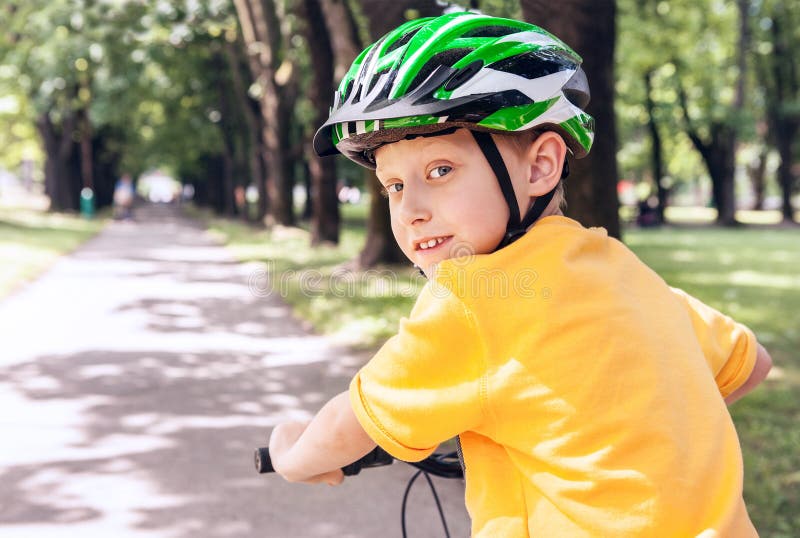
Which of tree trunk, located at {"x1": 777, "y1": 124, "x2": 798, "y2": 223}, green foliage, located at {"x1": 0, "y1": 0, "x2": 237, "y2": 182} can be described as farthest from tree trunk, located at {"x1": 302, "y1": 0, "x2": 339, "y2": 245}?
tree trunk, located at {"x1": 777, "y1": 124, "x2": 798, "y2": 223}

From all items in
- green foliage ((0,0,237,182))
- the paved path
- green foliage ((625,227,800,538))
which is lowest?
green foliage ((625,227,800,538))

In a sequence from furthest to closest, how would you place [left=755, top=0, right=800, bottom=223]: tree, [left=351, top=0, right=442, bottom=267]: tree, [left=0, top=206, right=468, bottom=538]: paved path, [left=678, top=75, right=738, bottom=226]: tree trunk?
[left=755, top=0, right=800, bottom=223]: tree
[left=678, top=75, right=738, bottom=226]: tree trunk
[left=351, top=0, right=442, bottom=267]: tree
[left=0, top=206, right=468, bottom=538]: paved path

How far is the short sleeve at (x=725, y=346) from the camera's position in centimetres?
190

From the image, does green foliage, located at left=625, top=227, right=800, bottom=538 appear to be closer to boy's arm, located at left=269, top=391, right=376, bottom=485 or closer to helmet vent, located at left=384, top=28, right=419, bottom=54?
boy's arm, located at left=269, top=391, right=376, bottom=485

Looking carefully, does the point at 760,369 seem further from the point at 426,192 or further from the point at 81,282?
the point at 81,282

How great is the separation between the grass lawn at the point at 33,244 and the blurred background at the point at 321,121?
0.11 meters

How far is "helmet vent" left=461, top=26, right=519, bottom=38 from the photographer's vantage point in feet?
5.91

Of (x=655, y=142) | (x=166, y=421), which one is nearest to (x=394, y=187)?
(x=166, y=421)

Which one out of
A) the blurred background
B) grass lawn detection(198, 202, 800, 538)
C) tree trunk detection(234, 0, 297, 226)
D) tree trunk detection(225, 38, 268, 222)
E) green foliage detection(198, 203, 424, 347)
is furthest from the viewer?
tree trunk detection(225, 38, 268, 222)

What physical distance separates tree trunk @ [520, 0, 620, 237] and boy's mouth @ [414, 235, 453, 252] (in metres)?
3.63

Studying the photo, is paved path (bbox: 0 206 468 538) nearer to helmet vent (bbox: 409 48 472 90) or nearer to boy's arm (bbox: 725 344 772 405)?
boy's arm (bbox: 725 344 772 405)

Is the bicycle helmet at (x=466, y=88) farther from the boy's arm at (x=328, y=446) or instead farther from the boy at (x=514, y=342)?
the boy's arm at (x=328, y=446)

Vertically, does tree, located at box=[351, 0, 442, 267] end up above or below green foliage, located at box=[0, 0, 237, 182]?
below

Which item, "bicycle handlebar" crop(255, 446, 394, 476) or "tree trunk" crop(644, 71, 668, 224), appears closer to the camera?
"bicycle handlebar" crop(255, 446, 394, 476)
